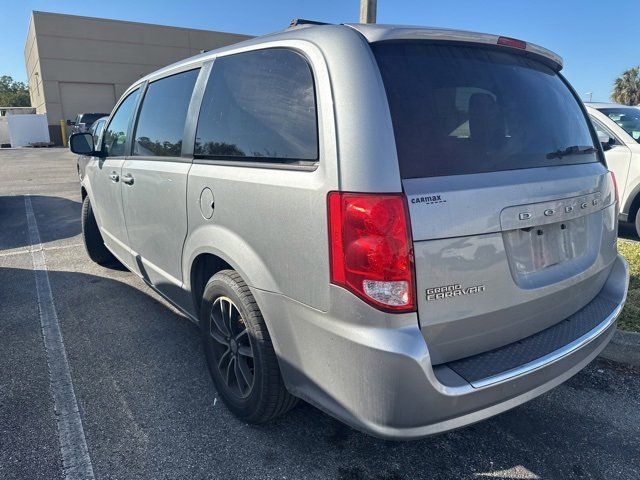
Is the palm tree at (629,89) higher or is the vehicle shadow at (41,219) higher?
the palm tree at (629,89)

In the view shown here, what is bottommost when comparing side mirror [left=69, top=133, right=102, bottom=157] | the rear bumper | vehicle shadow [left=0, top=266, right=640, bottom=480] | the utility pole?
vehicle shadow [left=0, top=266, right=640, bottom=480]

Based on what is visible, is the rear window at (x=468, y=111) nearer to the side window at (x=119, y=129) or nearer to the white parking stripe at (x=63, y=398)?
the white parking stripe at (x=63, y=398)

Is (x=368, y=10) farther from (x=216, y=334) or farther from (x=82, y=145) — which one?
(x=216, y=334)

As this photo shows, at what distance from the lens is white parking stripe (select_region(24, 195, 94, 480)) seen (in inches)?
91.0

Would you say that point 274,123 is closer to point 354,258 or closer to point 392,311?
point 354,258

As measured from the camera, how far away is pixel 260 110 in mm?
2318

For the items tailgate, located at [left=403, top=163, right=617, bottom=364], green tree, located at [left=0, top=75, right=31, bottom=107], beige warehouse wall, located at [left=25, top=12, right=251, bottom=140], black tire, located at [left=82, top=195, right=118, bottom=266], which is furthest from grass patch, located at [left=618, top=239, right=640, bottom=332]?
green tree, located at [left=0, top=75, right=31, bottom=107]

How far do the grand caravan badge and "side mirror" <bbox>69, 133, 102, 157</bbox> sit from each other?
3630 millimetres

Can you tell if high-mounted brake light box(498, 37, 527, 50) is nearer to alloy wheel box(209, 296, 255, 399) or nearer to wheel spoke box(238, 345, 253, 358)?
alloy wheel box(209, 296, 255, 399)

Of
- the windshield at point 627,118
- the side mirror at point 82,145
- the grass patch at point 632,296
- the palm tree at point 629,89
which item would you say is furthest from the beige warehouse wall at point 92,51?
the palm tree at point 629,89

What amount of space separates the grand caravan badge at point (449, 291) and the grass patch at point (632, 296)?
92.6 inches

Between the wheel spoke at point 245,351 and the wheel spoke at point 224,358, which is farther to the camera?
the wheel spoke at point 224,358

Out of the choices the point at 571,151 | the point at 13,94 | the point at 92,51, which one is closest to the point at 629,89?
the point at 92,51

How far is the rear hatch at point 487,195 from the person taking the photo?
71.3 inches
